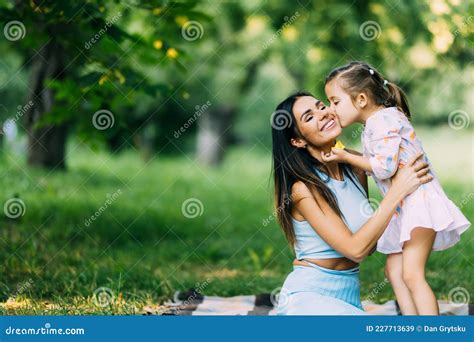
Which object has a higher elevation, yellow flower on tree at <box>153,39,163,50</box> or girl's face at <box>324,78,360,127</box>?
yellow flower on tree at <box>153,39,163,50</box>

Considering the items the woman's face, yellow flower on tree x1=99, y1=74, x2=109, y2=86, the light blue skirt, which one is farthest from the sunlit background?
the woman's face

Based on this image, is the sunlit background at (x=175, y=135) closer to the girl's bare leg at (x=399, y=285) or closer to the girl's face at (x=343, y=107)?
the girl's bare leg at (x=399, y=285)

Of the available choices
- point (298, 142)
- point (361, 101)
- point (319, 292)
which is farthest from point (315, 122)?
point (319, 292)

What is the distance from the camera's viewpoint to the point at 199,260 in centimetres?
547

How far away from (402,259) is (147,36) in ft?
8.34

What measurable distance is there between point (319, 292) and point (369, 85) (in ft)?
3.02

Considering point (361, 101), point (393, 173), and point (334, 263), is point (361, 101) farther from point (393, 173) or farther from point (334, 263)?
point (334, 263)

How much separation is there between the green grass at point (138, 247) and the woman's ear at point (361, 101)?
0.72 meters

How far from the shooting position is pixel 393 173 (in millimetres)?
3084

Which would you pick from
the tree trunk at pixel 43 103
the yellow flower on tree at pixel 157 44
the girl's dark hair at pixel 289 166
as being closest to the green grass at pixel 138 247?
the tree trunk at pixel 43 103

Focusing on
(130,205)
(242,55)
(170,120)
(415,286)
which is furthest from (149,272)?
(170,120)

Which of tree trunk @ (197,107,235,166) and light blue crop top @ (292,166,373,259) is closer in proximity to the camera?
light blue crop top @ (292,166,373,259)

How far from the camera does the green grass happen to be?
4172 mm

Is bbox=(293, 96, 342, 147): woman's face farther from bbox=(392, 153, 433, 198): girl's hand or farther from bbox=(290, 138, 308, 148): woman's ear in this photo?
bbox=(392, 153, 433, 198): girl's hand
